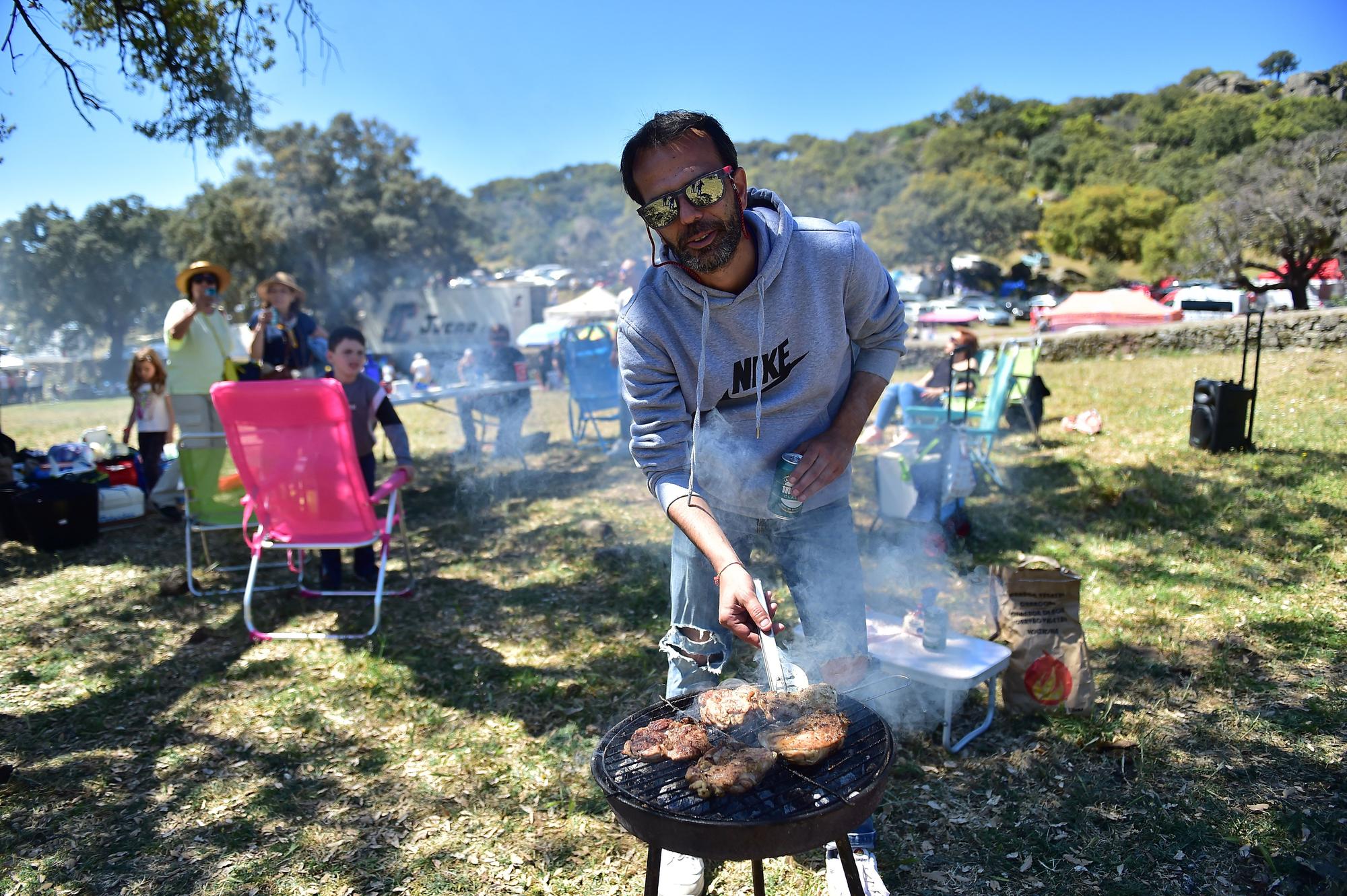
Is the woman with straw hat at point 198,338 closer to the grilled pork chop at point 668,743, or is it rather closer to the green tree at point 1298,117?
the grilled pork chop at point 668,743

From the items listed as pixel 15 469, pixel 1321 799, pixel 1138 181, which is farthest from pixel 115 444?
pixel 1138 181

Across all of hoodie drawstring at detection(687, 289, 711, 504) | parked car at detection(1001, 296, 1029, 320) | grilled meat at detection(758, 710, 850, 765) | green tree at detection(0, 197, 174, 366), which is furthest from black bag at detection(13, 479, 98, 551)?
green tree at detection(0, 197, 174, 366)

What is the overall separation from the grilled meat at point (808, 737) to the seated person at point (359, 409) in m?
3.44

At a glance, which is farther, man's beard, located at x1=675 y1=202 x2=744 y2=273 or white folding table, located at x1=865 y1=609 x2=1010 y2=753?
white folding table, located at x1=865 y1=609 x2=1010 y2=753

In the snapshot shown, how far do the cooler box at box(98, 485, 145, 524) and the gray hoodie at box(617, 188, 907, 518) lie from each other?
6.18 metres

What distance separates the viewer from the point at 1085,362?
48.8 ft

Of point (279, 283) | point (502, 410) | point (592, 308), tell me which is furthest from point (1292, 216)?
point (279, 283)

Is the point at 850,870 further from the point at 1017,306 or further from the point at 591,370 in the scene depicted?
the point at 1017,306

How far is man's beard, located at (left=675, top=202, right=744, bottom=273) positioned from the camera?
6.15 feet

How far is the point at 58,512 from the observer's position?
560 cm

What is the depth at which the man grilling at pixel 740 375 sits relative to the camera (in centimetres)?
189

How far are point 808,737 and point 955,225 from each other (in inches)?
2486

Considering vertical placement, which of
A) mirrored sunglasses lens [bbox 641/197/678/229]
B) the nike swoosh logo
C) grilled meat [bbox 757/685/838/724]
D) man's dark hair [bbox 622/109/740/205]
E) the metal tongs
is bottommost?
grilled meat [bbox 757/685/838/724]

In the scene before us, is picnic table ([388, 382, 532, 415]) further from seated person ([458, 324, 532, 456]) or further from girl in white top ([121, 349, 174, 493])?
girl in white top ([121, 349, 174, 493])
